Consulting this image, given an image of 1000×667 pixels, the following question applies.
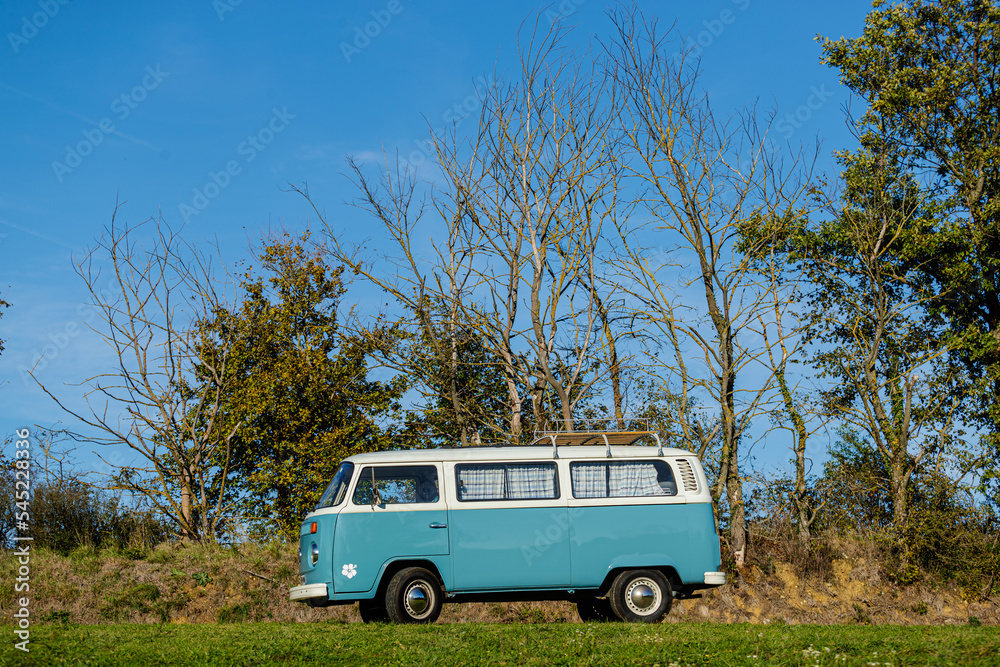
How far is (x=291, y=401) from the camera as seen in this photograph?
29.0 m

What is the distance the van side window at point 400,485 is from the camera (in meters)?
12.6

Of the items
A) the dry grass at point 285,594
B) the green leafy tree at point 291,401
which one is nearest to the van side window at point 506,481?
the dry grass at point 285,594

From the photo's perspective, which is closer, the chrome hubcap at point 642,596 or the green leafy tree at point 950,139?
the chrome hubcap at point 642,596

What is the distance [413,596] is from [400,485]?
60.7 inches

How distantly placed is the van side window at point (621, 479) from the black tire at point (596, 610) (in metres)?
1.62

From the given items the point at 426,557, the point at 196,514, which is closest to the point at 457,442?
the point at 196,514

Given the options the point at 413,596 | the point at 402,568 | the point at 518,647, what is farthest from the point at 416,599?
the point at 518,647

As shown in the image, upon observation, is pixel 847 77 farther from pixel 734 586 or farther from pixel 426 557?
pixel 426 557

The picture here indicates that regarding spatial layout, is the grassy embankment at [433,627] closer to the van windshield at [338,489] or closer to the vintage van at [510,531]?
the vintage van at [510,531]

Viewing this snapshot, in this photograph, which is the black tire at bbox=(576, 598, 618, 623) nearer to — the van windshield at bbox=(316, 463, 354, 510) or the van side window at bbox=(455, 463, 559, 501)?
the van side window at bbox=(455, 463, 559, 501)

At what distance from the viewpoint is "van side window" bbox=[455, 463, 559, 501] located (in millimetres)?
12844

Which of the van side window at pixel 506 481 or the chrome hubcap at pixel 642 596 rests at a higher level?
the van side window at pixel 506 481

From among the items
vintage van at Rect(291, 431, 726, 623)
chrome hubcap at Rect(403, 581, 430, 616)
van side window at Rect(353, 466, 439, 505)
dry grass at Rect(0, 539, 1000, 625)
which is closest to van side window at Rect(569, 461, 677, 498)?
vintage van at Rect(291, 431, 726, 623)

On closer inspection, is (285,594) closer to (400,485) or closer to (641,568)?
(400,485)
